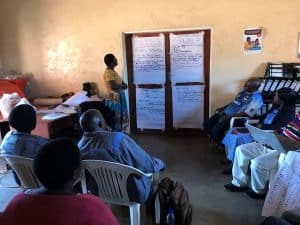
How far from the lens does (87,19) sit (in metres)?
5.10

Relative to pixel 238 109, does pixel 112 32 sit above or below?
above

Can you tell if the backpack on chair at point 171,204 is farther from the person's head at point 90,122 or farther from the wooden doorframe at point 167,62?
the wooden doorframe at point 167,62

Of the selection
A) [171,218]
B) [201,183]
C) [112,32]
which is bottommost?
[201,183]

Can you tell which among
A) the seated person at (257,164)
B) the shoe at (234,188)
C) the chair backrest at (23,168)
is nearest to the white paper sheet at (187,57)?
the seated person at (257,164)

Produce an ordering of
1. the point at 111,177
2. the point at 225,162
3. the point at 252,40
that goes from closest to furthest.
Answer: the point at 111,177 → the point at 225,162 → the point at 252,40

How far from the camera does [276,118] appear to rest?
3.20 metres

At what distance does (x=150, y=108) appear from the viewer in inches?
207

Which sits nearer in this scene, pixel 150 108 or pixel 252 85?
pixel 252 85

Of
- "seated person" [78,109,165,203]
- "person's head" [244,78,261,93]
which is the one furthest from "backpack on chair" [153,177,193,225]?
"person's head" [244,78,261,93]

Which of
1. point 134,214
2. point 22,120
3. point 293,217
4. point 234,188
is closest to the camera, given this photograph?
point 293,217

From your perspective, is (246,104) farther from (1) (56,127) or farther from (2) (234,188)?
(1) (56,127)

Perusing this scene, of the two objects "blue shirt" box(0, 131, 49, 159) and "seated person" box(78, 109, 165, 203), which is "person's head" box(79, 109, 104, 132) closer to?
"seated person" box(78, 109, 165, 203)

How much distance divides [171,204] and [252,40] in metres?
3.03

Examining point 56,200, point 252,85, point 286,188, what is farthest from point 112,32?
point 56,200
